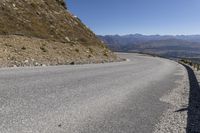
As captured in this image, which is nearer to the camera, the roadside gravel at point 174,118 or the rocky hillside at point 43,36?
the roadside gravel at point 174,118

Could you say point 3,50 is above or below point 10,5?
below

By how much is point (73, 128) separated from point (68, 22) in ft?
115

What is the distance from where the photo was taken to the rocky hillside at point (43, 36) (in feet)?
79.4

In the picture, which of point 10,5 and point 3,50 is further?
point 10,5

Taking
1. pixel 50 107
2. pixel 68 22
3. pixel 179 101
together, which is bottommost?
pixel 179 101

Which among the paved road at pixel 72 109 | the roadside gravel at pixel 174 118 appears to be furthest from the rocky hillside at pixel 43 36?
the roadside gravel at pixel 174 118

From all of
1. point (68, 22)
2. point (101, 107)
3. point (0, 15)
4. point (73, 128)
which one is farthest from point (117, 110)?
point (68, 22)

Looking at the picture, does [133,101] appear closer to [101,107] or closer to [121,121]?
[101,107]

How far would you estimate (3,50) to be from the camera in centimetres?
2262

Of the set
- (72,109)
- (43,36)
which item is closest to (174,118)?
(72,109)

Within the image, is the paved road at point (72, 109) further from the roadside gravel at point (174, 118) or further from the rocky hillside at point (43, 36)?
the rocky hillside at point (43, 36)

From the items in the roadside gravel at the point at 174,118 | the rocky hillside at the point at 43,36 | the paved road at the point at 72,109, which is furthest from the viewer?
the rocky hillside at the point at 43,36

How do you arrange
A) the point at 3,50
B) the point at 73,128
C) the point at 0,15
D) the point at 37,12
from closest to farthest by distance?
1. the point at 73,128
2. the point at 3,50
3. the point at 0,15
4. the point at 37,12

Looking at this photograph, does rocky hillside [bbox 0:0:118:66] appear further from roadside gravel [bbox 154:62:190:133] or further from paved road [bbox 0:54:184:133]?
roadside gravel [bbox 154:62:190:133]
